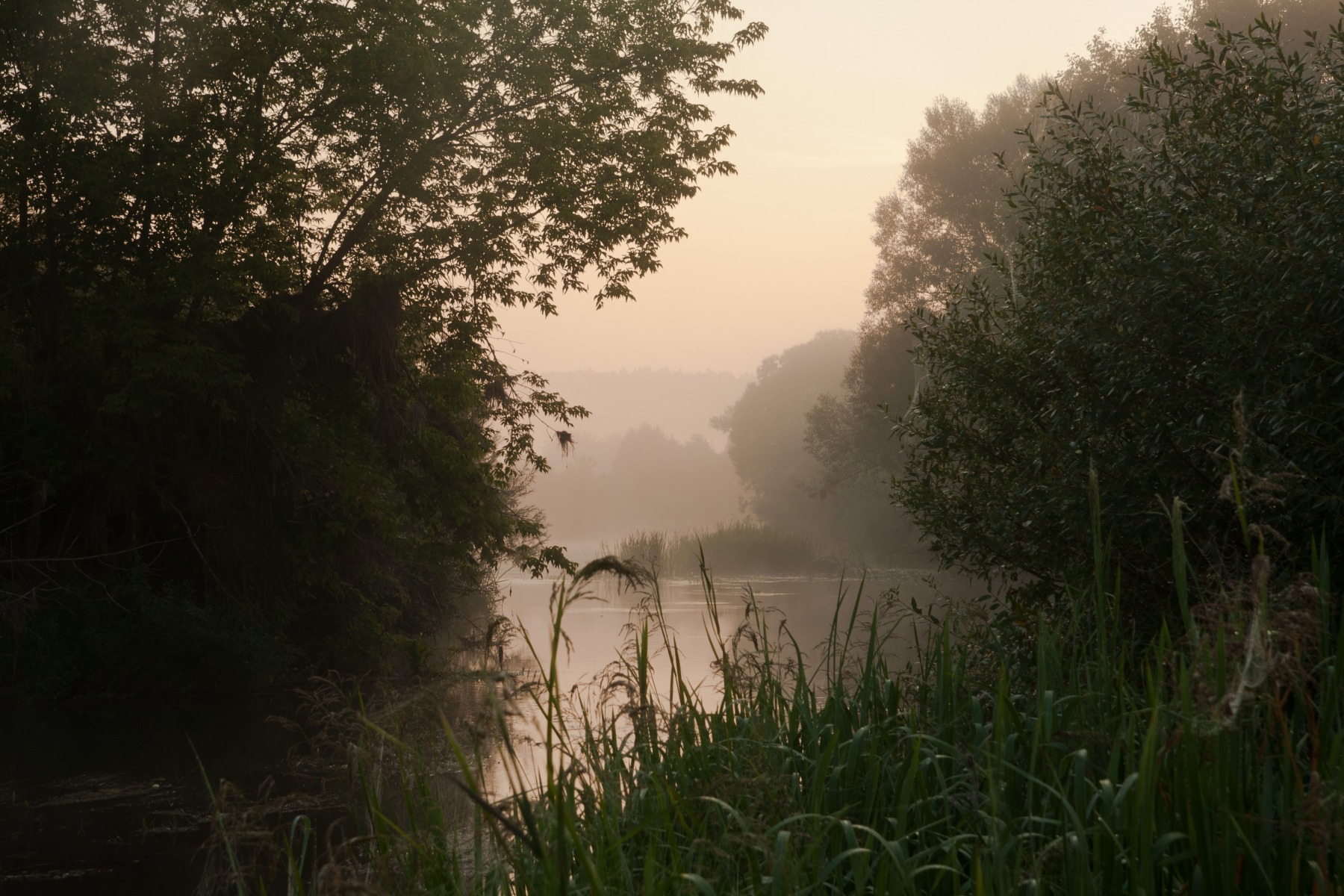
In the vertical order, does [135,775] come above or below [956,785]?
below

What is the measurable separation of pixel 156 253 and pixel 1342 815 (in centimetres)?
1177

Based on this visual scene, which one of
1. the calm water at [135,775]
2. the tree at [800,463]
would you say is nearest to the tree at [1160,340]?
the calm water at [135,775]

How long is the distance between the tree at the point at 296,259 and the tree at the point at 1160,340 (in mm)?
7442

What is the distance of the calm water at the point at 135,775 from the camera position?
6535 millimetres

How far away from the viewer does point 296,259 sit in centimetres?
1276

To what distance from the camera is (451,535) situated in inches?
586

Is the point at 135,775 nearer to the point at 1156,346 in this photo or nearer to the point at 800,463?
the point at 1156,346

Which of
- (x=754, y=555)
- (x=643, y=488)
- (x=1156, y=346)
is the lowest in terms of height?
(x=754, y=555)

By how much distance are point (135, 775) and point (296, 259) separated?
236 inches

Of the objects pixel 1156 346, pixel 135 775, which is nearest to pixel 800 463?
pixel 135 775

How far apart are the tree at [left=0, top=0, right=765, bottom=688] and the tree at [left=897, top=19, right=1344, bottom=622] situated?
7442mm

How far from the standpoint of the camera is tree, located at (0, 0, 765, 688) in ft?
37.7

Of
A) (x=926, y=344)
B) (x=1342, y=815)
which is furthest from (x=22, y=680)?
(x=1342, y=815)

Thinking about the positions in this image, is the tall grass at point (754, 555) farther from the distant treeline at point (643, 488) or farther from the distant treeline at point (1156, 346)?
the distant treeline at point (643, 488)
